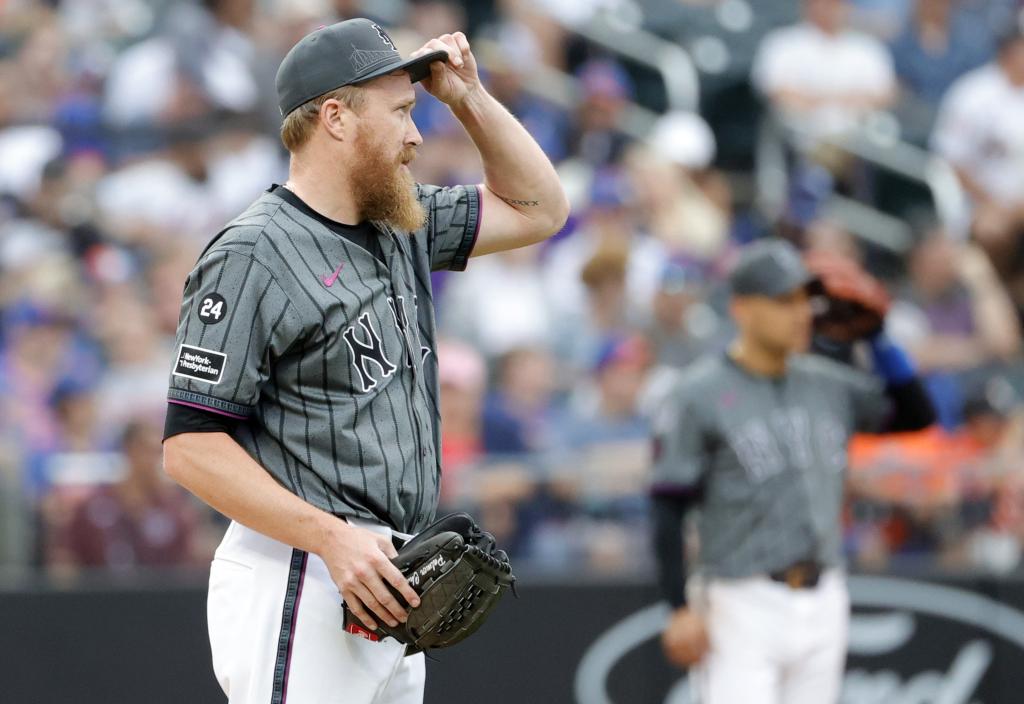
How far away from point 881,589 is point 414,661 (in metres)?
3.53

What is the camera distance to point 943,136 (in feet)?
33.8

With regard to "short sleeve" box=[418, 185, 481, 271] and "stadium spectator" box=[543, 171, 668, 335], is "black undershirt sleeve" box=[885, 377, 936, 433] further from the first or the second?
"stadium spectator" box=[543, 171, 668, 335]

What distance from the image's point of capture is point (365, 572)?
291 cm

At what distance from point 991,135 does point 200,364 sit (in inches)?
314

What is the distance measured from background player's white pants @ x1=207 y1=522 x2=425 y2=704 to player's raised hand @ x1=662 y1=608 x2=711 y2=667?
2.15m

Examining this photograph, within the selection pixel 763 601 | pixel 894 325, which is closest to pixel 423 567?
pixel 763 601

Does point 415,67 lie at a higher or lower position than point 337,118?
higher

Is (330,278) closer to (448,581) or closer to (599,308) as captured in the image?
(448,581)

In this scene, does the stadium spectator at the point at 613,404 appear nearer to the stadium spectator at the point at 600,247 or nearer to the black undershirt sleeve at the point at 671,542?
the stadium spectator at the point at 600,247

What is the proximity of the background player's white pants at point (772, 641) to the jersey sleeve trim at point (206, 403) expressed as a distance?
2.63 metres

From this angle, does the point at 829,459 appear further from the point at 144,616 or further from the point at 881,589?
the point at 144,616

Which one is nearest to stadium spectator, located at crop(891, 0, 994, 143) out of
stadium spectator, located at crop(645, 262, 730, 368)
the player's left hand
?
stadium spectator, located at crop(645, 262, 730, 368)

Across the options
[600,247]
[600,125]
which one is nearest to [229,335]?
[600,247]

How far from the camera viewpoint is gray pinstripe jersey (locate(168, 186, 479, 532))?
2986 millimetres
